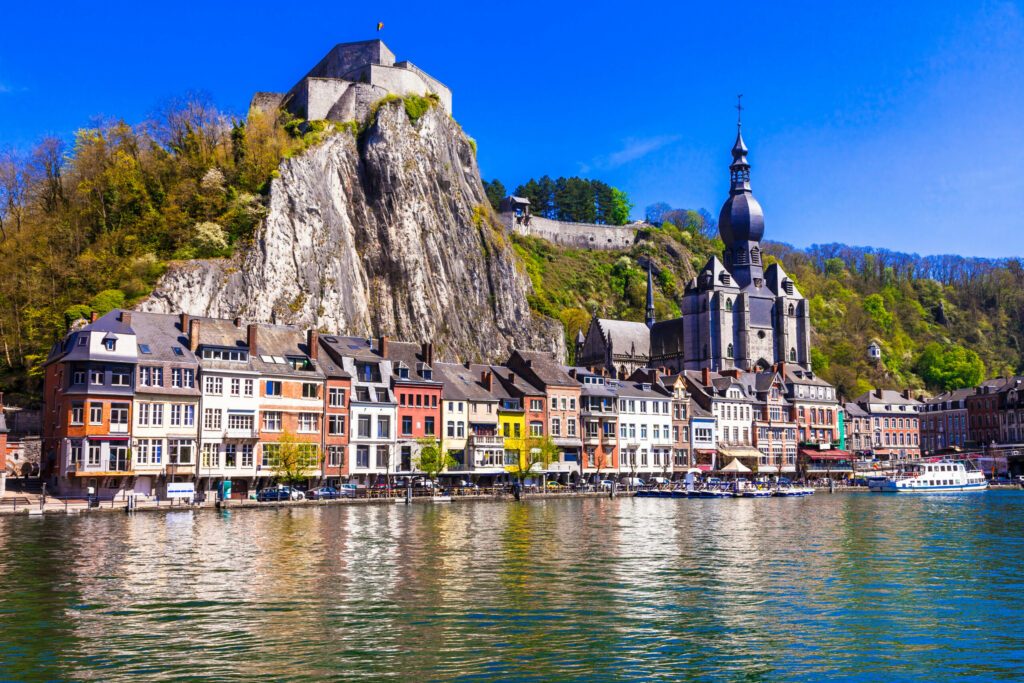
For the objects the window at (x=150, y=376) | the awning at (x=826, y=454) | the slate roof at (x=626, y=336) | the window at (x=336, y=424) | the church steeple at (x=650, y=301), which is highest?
the church steeple at (x=650, y=301)

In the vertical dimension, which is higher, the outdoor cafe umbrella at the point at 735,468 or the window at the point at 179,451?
the window at the point at 179,451

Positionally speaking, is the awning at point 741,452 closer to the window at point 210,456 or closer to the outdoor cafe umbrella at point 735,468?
the outdoor cafe umbrella at point 735,468

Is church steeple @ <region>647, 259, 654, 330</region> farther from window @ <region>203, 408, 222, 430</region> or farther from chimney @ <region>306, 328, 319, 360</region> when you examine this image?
window @ <region>203, 408, 222, 430</region>

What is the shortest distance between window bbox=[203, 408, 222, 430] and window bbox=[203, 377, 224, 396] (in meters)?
1.07

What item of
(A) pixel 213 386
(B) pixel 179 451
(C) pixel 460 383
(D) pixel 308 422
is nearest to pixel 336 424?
(D) pixel 308 422

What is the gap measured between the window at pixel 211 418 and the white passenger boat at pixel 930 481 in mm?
59077

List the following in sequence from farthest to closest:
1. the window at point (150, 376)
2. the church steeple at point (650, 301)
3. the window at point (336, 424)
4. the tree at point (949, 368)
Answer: the tree at point (949, 368) < the church steeple at point (650, 301) < the window at point (336, 424) < the window at point (150, 376)

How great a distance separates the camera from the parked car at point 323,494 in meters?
62.6

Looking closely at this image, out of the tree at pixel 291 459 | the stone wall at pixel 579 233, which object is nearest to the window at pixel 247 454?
the tree at pixel 291 459

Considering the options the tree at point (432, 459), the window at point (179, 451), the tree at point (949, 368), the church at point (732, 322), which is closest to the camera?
the window at point (179, 451)

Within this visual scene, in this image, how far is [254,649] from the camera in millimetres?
20828

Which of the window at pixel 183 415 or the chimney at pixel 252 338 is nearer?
the window at pixel 183 415

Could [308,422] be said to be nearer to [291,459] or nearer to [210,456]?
[291,459]

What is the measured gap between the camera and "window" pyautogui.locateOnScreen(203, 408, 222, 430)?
63844 mm
